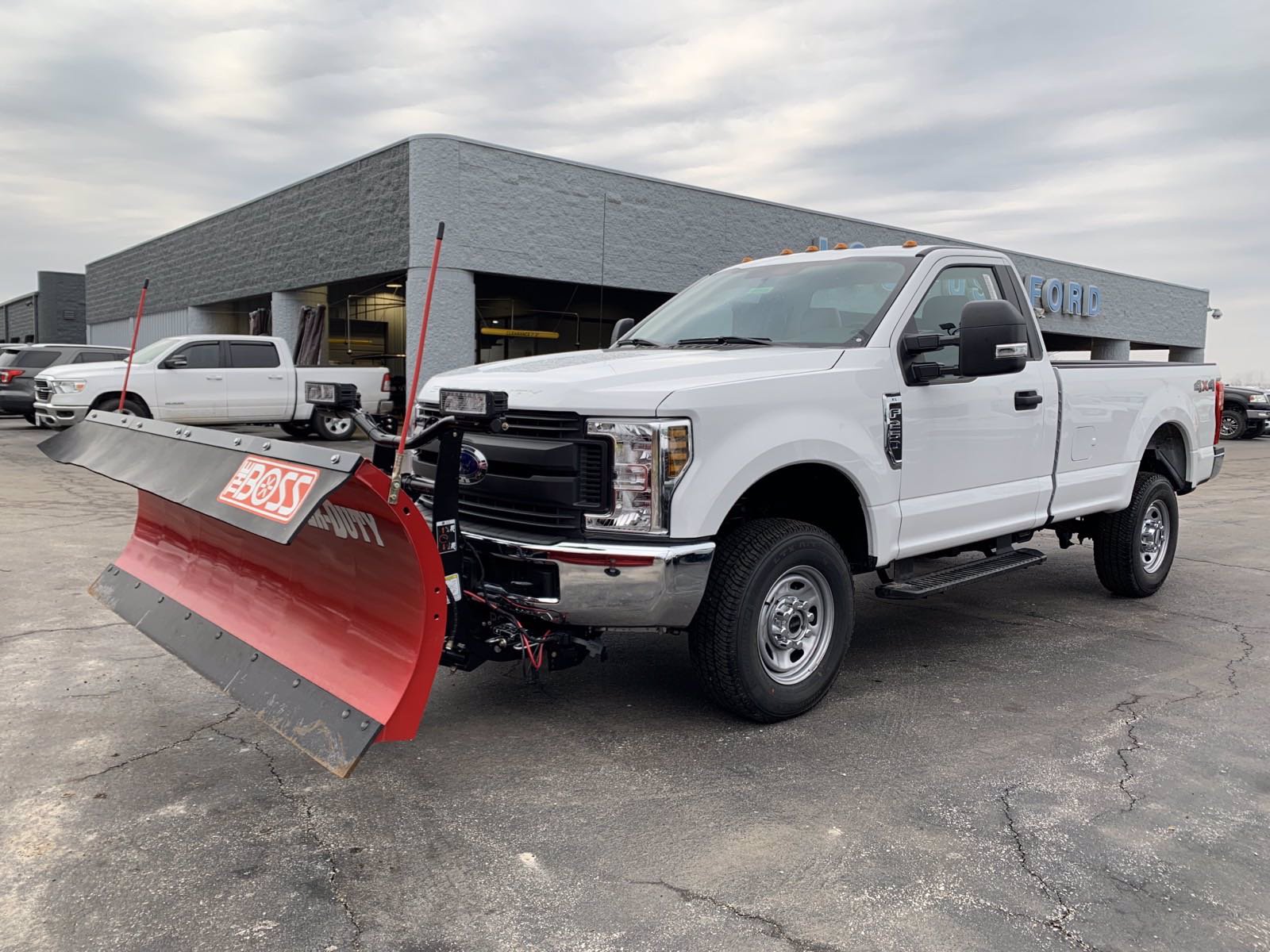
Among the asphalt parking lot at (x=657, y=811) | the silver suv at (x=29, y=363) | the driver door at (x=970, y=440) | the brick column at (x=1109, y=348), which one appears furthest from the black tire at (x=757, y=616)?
the brick column at (x=1109, y=348)

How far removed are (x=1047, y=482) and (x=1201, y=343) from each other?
38.8 meters

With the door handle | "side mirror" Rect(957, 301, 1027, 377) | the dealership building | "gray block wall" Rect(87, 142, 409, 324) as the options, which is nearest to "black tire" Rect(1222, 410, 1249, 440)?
the dealership building

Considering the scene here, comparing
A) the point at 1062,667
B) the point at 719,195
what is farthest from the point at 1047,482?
the point at 719,195

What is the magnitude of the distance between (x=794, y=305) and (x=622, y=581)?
2.07 meters

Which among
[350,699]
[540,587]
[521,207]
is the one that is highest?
[521,207]

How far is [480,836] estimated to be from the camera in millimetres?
3287

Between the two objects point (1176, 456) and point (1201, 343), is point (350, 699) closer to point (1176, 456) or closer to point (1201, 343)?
point (1176, 456)

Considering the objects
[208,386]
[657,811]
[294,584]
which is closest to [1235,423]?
[208,386]

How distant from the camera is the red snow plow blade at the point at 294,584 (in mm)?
3146

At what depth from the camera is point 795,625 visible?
437 cm

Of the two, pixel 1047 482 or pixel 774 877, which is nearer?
pixel 774 877

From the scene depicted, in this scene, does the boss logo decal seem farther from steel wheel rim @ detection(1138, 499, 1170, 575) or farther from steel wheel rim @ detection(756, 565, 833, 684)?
steel wheel rim @ detection(1138, 499, 1170, 575)

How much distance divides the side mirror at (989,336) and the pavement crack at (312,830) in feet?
10.6

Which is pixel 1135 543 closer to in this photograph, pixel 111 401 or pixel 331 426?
pixel 331 426
